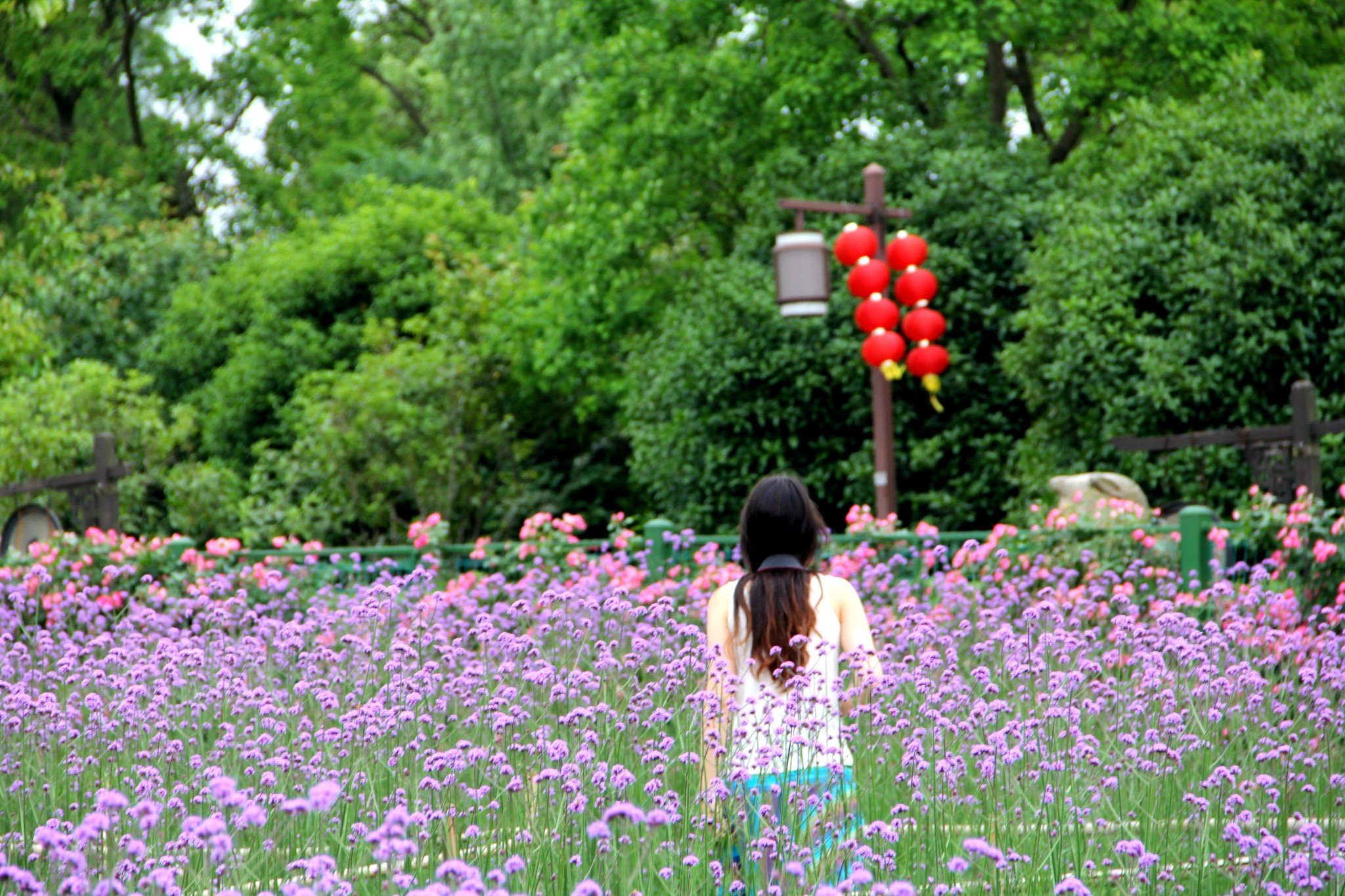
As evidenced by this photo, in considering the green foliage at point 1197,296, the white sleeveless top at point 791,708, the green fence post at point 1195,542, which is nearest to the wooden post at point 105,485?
the green foliage at point 1197,296

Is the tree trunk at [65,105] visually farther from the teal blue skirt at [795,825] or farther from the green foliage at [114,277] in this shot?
the teal blue skirt at [795,825]

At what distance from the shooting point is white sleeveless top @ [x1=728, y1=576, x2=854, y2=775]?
3.78 metres

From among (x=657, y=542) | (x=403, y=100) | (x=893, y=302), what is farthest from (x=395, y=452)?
(x=403, y=100)

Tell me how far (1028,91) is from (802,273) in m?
7.20

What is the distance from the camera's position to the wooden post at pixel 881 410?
1206cm

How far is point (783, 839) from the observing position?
3.44 meters

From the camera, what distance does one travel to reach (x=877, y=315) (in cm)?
1216

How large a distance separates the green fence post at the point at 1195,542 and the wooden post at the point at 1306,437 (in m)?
1.51

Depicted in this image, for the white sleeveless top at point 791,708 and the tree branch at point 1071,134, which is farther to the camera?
the tree branch at point 1071,134

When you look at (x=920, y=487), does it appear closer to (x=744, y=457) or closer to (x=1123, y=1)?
(x=744, y=457)

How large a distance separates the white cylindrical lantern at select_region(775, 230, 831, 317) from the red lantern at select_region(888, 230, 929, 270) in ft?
2.25

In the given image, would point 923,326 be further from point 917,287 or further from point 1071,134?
point 1071,134

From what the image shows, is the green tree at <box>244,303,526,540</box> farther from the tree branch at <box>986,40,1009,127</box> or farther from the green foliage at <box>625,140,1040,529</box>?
the tree branch at <box>986,40,1009,127</box>

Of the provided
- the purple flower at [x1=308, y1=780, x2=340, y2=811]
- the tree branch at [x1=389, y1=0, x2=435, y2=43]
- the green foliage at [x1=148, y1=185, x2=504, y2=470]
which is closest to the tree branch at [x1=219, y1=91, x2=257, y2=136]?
the tree branch at [x1=389, y1=0, x2=435, y2=43]
